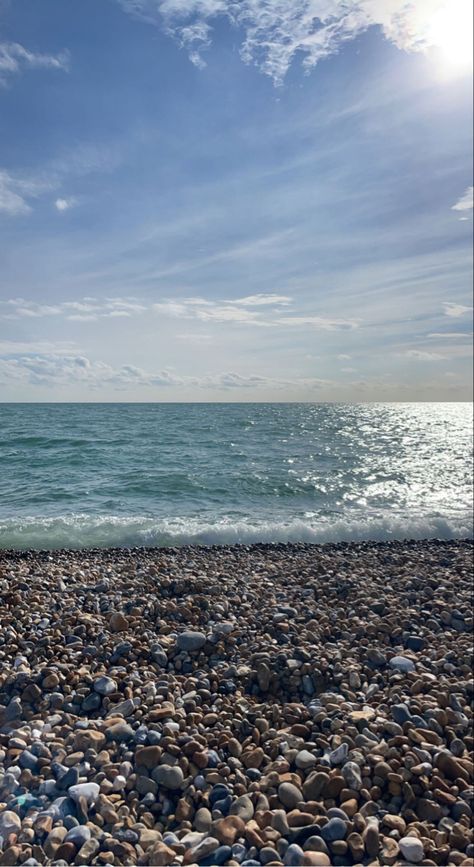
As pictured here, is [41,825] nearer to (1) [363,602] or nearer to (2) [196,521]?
(1) [363,602]

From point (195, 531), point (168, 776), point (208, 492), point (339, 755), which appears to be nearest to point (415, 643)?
point (339, 755)

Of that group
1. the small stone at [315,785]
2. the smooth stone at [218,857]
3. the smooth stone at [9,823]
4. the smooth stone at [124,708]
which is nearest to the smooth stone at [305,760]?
the small stone at [315,785]

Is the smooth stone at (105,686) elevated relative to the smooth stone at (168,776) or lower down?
elevated

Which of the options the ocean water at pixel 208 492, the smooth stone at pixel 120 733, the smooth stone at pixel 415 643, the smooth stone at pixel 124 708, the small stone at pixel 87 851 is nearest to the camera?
the small stone at pixel 87 851

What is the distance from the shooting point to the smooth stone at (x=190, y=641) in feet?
16.7

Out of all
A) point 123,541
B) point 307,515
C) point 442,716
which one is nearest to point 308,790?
point 442,716

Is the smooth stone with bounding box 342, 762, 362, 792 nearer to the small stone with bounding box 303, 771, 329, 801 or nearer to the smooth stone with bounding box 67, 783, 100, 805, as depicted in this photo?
the small stone with bounding box 303, 771, 329, 801

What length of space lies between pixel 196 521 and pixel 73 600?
6.01 m

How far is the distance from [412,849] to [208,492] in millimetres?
12194

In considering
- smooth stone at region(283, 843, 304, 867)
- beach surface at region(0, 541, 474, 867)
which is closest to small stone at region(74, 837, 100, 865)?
beach surface at region(0, 541, 474, 867)

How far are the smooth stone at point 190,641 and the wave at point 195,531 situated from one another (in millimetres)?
5669

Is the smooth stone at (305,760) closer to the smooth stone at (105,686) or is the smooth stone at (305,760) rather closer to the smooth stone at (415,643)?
the smooth stone at (105,686)

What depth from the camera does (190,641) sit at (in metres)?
5.13

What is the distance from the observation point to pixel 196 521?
40.1 feet
